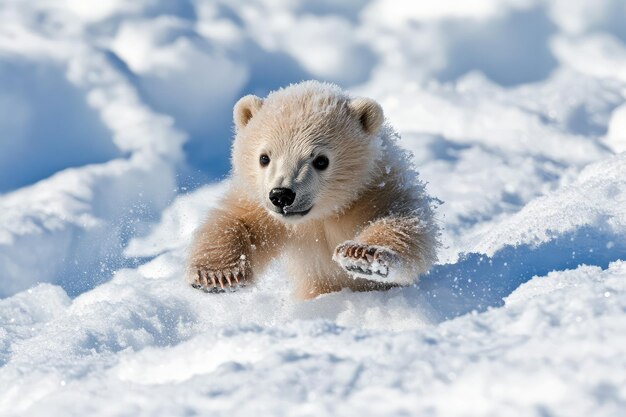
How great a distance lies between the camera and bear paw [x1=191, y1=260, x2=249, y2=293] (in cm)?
541

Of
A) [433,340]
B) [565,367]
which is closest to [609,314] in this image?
[565,367]

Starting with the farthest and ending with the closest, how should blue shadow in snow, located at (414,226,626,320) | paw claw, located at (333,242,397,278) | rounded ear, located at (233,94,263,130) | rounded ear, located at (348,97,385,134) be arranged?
rounded ear, located at (233,94,263,130) → rounded ear, located at (348,97,385,134) → blue shadow in snow, located at (414,226,626,320) → paw claw, located at (333,242,397,278)

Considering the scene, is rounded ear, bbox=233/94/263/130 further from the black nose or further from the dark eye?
the black nose

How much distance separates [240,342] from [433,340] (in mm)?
768

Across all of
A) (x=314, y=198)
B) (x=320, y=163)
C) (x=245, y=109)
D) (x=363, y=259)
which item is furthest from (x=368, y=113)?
(x=363, y=259)

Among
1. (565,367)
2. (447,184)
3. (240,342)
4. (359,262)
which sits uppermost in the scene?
(447,184)

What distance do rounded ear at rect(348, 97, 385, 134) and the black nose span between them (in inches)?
36.8

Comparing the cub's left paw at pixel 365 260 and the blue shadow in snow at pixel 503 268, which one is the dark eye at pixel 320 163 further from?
the blue shadow in snow at pixel 503 268

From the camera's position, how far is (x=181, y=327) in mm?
6344

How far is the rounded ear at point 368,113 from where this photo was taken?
565 cm

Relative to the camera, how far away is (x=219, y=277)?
17.8ft

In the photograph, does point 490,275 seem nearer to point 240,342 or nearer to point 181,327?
point 181,327

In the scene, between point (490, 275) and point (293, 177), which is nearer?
point (293, 177)

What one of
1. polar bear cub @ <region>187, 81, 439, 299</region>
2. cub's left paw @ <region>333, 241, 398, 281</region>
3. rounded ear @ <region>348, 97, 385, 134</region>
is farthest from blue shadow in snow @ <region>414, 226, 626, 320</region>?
rounded ear @ <region>348, 97, 385, 134</region>
